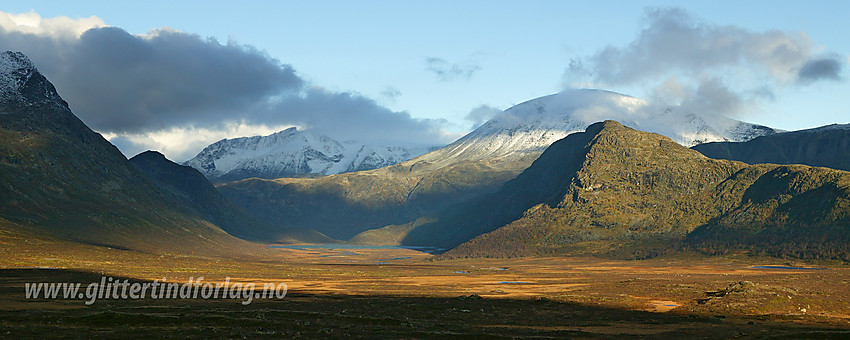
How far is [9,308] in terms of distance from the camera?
9412cm

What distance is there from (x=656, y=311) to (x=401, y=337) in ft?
200

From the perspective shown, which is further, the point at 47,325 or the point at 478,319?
the point at 478,319

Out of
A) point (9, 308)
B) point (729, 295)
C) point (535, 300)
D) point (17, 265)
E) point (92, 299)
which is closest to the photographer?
point (9, 308)

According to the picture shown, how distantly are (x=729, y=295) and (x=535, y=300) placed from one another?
3750 centimetres

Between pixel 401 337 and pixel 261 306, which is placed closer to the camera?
pixel 401 337

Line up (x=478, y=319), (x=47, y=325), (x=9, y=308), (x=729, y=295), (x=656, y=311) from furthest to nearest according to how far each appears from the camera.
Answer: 1. (x=729, y=295)
2. (x=656, y=311)
3. (x=478, y=319)
4. (x=9, y=308)
5. (x=47, y=325)

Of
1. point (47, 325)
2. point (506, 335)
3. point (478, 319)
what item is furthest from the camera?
point (478, 319)

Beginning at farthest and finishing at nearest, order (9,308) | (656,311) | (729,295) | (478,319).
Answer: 1. (729,295)
2. (656,311)
3. (478,319)
4. (9,308)

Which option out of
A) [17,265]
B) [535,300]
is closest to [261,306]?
[535,300]

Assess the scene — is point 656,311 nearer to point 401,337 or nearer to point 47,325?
point 401,337

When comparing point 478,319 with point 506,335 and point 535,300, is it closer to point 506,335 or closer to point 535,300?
point 506,335

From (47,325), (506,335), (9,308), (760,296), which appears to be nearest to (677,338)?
(506,335)

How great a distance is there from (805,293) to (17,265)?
192862mm

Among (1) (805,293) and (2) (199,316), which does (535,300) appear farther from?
(2) (199,316)
